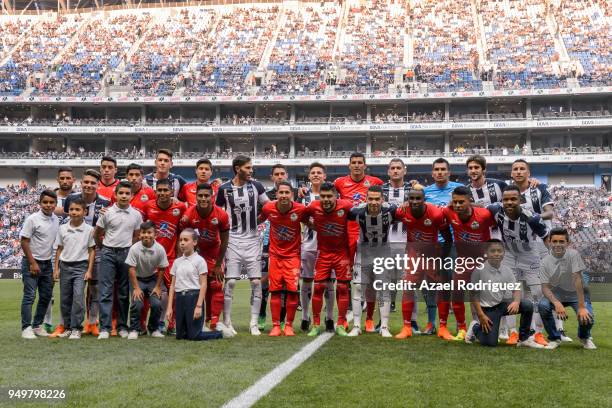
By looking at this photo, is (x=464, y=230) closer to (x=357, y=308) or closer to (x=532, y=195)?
(x=532, y=195)

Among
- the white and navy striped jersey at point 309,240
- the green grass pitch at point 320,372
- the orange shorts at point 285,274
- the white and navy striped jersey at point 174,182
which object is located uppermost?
the white and navy striped jersey at point 174,182

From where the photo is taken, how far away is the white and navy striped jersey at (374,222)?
26.6 ft

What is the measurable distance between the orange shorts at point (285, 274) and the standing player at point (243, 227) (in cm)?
25

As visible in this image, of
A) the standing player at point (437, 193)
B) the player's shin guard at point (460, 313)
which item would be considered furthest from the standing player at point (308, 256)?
the player's shin guard at point (460, 313)

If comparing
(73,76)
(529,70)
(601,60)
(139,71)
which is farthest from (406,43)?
(73,76)

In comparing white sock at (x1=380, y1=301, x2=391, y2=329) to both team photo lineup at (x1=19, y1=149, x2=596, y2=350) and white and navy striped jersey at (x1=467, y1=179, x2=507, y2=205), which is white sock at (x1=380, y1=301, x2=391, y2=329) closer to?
team photo lineup at (x1=19, y1=149, x2=596, y2=350)

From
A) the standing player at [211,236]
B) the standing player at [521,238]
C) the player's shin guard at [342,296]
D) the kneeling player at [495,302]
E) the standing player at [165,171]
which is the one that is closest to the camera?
the kneeling player at [495,302]

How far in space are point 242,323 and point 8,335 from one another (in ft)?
11.1

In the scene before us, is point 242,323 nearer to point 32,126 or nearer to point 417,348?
point 417,348

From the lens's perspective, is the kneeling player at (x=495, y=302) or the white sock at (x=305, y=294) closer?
the kneeling player at (x=495, y=302)

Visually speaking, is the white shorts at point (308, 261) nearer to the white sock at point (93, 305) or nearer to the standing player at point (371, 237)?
the standing player at point (371, 237)

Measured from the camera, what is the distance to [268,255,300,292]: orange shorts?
27.5 feet

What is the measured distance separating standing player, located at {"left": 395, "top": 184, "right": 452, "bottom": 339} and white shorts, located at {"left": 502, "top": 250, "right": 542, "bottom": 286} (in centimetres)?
83

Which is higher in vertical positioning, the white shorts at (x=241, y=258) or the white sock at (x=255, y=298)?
the white shorts at (x=241, y=258)
